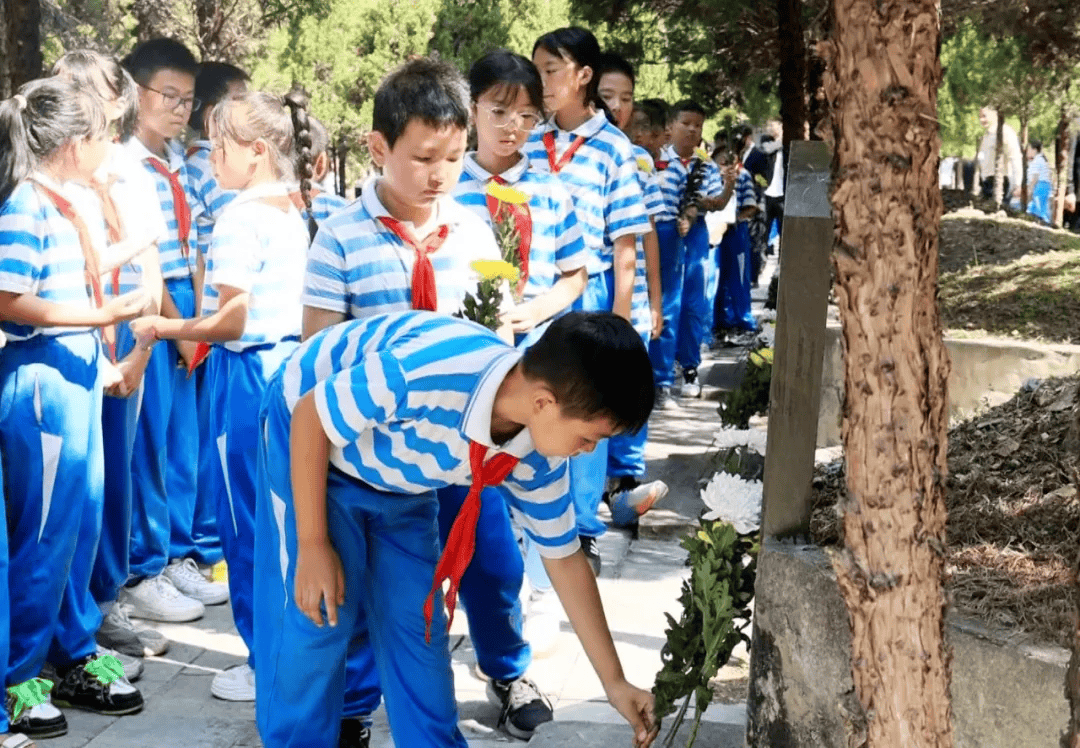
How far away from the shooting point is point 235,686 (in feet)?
14.3

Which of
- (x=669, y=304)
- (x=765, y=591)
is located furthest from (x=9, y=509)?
(x=669, y=304)

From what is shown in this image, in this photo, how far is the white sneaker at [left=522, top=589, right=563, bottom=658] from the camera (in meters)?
4.69

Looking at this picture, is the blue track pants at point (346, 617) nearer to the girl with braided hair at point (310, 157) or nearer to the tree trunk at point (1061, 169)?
the girl with braided hair at point (310, 157)

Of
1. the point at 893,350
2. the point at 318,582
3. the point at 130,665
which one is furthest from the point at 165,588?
the point at 893,350

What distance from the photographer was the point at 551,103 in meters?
5.60

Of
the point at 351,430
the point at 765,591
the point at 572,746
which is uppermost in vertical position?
the point at 351,430

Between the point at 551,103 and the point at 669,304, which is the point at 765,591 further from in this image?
the point at 669,304

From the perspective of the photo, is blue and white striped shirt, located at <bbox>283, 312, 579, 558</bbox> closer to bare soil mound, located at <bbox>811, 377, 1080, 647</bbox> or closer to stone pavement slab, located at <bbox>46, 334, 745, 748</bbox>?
bare soil mound, located at <bbox>811, 377, 1080, 647</bbox>

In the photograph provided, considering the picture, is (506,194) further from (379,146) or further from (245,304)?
(245,304)

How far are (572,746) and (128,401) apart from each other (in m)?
2.16

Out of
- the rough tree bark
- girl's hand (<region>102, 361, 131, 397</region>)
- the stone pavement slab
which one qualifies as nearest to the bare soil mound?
the stone pavement slab

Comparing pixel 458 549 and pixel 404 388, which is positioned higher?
pixel 404 388

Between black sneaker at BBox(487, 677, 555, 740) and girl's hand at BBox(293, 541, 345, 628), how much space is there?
3.64ft

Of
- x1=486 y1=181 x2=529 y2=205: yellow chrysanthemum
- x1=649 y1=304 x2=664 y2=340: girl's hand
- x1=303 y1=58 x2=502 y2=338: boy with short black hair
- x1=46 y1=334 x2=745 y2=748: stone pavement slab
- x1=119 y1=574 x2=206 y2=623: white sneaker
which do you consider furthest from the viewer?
x1=649 y1=304 x2=664 y2=340: girl's hand
